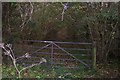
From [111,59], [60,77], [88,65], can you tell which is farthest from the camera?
[111,59]

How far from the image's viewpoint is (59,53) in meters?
5.65

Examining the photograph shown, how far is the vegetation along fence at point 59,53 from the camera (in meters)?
5.55

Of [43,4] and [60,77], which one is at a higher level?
[43,4]

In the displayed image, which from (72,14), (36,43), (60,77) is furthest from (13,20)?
(60,77)

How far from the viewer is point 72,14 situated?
221 inches

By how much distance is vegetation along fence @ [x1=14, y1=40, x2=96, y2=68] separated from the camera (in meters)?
5.55

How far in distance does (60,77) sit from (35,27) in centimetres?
140

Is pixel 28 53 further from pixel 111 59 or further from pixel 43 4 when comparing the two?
pixel 111 59

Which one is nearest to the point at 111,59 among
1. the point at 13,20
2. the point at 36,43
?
→ the point at 36,43

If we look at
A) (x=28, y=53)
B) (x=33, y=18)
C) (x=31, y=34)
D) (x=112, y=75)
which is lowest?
(x=112, y=75)

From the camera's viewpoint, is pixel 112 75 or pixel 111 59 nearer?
pixel 112 75

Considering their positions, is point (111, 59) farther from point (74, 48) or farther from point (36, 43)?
point (36, 43)

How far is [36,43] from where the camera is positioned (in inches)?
229

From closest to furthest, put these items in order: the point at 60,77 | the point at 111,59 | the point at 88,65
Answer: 1. the point at 60,77
2. the point at 88,65
3. the point at 111,59
